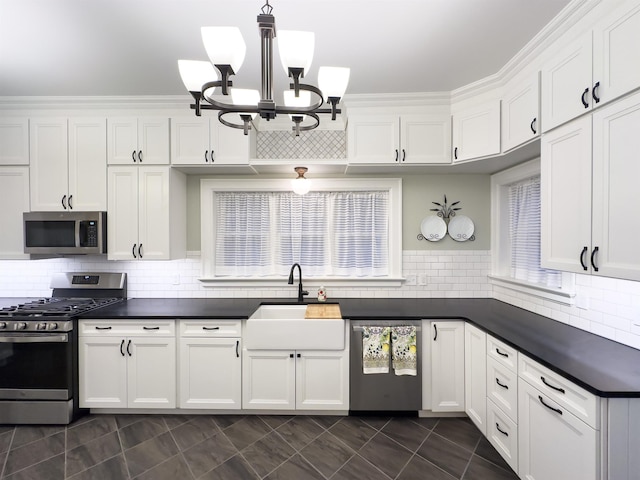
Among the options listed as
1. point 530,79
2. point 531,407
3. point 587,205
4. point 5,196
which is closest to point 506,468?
point 531,407

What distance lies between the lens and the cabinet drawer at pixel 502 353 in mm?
1827

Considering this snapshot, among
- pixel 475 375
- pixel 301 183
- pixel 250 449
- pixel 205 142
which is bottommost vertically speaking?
pixel 250 449

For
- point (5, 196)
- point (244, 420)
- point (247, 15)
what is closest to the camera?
point (247, 15)

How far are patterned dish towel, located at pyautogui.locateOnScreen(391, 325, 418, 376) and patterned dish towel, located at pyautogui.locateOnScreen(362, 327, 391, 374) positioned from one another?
6cm

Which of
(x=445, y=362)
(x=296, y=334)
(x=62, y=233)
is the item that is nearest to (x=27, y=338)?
(x=62, y=233)

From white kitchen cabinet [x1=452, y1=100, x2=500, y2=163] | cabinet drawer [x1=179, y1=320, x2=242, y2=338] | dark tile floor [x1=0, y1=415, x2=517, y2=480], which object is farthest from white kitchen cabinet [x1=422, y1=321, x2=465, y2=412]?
cabinet drawer [x1=179, y1=320, x2=242, y2=338]

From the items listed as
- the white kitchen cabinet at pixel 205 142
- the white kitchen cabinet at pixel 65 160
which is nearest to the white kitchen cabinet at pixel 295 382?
the white kitchen cabinet at pixel 205 142

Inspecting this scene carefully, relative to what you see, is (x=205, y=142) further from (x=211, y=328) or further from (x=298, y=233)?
(x=211, y=328)

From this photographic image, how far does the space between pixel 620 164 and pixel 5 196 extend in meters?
4.44

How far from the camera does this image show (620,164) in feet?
4.64

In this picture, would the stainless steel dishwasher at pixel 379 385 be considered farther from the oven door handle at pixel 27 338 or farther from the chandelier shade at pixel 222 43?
the oven door handle at pixel 27 338

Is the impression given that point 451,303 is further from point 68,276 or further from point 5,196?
point 5,196

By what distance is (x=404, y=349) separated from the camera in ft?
7.80

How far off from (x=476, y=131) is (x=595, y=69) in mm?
953
